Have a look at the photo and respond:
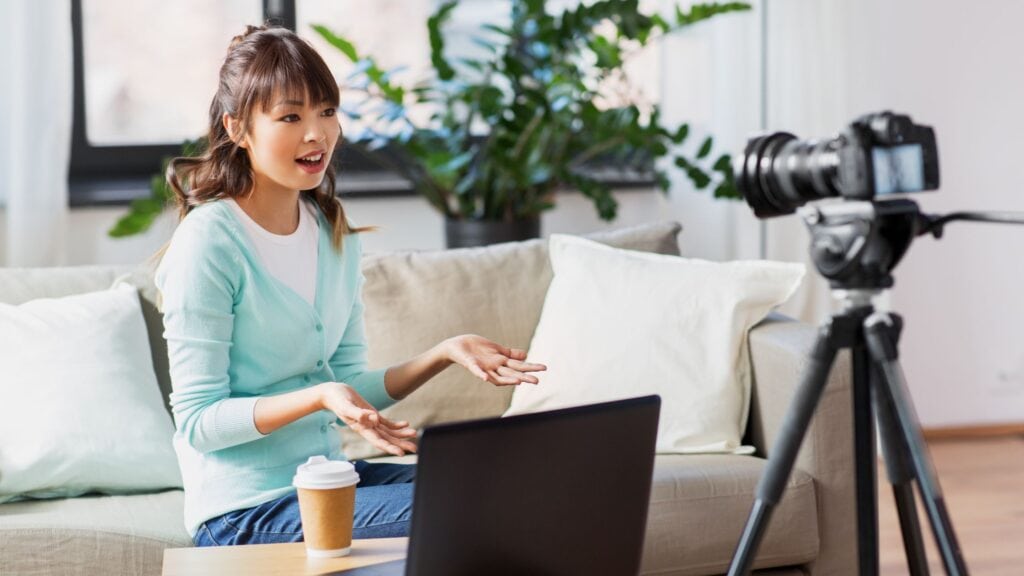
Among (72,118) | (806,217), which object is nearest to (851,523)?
(806,217)

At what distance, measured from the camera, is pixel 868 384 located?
1.37 m

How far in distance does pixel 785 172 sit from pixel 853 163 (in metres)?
0.10

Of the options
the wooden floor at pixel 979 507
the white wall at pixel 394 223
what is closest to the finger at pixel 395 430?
the wooden floor at pixel 979 507

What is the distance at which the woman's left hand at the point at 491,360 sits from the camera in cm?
160

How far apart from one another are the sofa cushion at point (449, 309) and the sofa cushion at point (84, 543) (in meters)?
0.49

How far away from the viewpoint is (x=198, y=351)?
1.69 metres

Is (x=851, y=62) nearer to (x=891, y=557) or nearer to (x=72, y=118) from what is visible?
(x=891, y=557)

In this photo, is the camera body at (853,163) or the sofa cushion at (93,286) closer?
the camera body at (853,163)

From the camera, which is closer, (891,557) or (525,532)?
(525,532)

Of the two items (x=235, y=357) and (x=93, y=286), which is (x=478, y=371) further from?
(x=93, y=286)

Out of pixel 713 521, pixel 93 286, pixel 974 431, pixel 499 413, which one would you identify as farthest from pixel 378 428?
pixel 974 431

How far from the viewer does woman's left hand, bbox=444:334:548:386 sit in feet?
5.24

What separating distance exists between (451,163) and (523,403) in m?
0.95

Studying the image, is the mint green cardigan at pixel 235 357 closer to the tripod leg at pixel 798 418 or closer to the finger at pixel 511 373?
the finger at pixel 511 373
